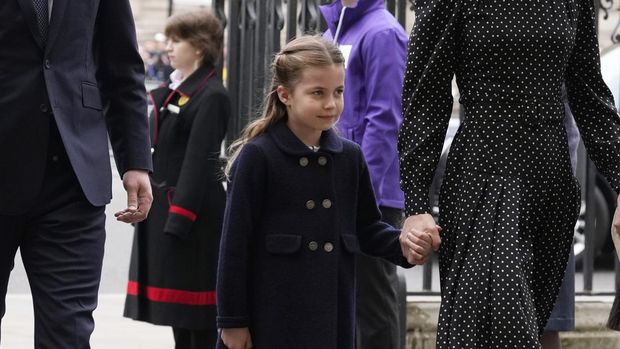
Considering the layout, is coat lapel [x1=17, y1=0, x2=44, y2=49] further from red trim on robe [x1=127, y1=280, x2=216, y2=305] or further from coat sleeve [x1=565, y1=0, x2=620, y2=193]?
red trim on robe [x1=127, y1=280, x2=216, y2=305]

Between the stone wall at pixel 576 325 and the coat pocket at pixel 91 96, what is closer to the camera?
the coat pocket at pixel 91 96

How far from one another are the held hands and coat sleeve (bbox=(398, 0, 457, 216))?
0.03m

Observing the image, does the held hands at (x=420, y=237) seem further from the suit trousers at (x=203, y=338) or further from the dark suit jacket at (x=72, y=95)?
the suit trousers at (x=203, y=338)

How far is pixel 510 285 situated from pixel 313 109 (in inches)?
34.7

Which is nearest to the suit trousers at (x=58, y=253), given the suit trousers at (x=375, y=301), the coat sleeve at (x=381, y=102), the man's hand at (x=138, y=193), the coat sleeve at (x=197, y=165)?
the man's hand at (x=138, y=193)

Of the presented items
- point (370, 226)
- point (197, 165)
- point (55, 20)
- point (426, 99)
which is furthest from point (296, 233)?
point (197, 165)

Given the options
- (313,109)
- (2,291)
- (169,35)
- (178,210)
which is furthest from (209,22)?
(2,291)

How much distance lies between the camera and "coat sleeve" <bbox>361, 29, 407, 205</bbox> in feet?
18.4

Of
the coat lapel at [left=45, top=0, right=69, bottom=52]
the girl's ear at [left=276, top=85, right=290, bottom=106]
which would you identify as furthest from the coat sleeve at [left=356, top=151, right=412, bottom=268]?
the coat lapel at [left=45, top=0, right=69, bottom=52]

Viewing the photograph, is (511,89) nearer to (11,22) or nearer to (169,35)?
(11,22)

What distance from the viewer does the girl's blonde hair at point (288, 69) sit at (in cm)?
459

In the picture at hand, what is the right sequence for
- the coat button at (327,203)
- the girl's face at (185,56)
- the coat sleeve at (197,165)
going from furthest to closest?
the girl's face at (185,56)
the coat sleeve at (197,165)
the coat button at (327,203)

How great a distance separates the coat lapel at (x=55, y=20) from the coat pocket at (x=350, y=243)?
3.43 feet

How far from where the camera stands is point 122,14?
439 cm
